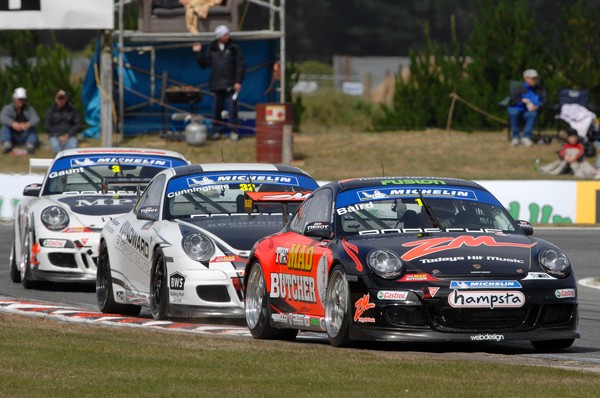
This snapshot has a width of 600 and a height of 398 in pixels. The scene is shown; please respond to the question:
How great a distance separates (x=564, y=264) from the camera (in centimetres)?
939

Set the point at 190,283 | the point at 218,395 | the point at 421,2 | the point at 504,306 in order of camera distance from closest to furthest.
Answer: the point at 218,395 < the point at 504,306 < the point at 190,283 < the point at 421,2

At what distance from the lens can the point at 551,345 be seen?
9578mm

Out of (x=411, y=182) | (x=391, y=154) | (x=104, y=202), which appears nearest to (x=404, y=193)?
(x=411, y=182)

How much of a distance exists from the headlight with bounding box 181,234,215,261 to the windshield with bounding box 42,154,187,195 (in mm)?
4150

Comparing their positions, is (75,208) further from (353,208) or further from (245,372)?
(245,372)

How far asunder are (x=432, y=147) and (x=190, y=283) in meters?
20.0

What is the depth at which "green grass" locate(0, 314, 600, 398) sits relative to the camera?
23.3ft

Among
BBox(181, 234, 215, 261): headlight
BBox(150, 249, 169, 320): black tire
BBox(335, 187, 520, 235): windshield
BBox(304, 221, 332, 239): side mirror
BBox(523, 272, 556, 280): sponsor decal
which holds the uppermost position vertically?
BBox(335, 187, 520, 235): windshield

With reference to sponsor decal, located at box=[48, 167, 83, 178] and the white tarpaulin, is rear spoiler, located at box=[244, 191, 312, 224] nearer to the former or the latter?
sponsor decal, located at box=[48, 167, 83, 178]

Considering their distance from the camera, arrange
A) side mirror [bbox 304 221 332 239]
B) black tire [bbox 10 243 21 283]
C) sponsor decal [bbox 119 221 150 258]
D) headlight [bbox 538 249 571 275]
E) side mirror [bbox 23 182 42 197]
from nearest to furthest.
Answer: headlight [bbox 538 249 571 275] < side mirror [bbox 304 221 332 239] < sponsor decal [bbox 119 221 150 258] < side mirror [bbox 23 182 42 197] < black tire [bbox 10 243 21 283]

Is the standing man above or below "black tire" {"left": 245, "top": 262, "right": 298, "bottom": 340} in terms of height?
above

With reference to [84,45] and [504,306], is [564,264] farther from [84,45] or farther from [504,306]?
[84,45]

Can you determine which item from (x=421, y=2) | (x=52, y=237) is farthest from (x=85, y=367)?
(x=421, y=2)

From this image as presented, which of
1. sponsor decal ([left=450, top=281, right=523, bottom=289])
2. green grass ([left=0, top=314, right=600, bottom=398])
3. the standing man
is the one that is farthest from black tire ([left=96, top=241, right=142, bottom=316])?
the standing man
